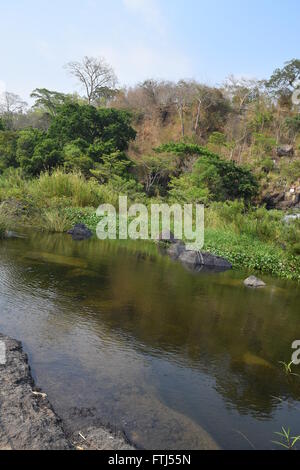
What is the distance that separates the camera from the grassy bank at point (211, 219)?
8.86 metres

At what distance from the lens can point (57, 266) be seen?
289 inches

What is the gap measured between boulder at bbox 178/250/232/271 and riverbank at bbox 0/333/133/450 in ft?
20.5

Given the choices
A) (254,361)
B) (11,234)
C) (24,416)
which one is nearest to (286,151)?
(11,234)

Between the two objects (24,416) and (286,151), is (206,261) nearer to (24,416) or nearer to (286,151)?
(24,416)

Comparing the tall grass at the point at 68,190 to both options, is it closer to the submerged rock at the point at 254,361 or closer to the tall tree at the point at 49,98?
the submerged rock at the point at 254,361

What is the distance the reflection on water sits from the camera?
2977 mm

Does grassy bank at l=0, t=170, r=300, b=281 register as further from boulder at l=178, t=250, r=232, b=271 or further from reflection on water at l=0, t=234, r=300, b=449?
reflection on water at l=0, t=234, r=300, b=449

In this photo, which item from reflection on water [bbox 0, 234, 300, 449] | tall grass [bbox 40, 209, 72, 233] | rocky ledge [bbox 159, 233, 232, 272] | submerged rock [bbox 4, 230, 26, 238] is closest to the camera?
reflection on water [bbox 0, 234, 300, 449]

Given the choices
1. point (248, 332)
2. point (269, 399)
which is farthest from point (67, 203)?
point (269, 399)

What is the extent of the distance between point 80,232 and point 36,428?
29.2 feet

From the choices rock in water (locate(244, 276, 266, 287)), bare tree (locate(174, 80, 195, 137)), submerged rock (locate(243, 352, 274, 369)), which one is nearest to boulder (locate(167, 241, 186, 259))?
rock in water (locate(244, 276, 266, 287))

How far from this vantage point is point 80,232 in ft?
36.6

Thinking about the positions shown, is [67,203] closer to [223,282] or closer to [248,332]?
[223,282]

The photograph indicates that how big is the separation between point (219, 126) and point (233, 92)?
2688 millimetres
